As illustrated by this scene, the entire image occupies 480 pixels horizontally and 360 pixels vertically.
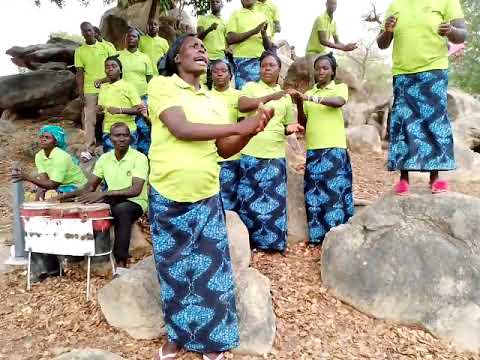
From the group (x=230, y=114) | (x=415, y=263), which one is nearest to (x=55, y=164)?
(x=230, y=114)

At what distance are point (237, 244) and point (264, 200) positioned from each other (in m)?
0.90

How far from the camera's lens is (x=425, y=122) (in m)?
4.19

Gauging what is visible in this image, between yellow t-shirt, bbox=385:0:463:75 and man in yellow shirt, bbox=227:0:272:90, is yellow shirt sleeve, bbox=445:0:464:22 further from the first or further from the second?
man in yellow shirt, bbox=227:0:272:90

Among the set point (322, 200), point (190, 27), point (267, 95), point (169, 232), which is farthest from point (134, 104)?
point (190, 27)

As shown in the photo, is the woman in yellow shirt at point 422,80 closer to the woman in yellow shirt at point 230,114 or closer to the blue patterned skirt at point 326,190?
the blue patterned skirt at point 326,190

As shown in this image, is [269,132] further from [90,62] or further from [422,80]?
[90,62]

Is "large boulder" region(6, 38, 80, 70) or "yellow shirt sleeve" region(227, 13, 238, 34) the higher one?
"large boulder" region(6, 38, 80, 70)

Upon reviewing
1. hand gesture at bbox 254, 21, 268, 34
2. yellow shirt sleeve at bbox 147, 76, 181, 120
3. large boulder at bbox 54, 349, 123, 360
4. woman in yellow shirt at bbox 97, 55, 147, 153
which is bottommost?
large boulder at bbox 54, 349, 123, 360

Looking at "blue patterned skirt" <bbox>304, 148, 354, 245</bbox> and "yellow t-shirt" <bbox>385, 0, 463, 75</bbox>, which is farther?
"blue patterned skirt" <bbox>304, 148, 354, 245</bbox>

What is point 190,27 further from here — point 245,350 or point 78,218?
point 245,350

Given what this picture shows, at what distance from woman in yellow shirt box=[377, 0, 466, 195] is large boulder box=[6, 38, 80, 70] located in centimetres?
1017

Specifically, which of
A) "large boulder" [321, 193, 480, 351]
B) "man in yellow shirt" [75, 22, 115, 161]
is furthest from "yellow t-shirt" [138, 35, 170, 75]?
"large boulder" [321, 193, 480, 351]

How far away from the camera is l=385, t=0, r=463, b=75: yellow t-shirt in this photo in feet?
12.9

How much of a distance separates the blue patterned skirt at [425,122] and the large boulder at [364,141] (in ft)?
18.3
